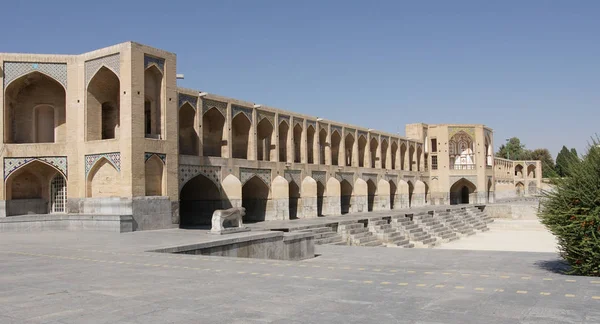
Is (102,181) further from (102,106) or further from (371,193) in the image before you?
(371,193)

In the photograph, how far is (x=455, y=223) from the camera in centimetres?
2961

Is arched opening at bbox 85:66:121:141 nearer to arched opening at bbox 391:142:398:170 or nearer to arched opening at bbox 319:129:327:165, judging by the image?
arched opening at bbox 319:129:327:165

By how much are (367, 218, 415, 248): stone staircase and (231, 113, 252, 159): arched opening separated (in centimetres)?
618

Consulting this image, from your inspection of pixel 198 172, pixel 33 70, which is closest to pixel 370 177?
pixel 198 172

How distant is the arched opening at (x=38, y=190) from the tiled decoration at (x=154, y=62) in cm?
494

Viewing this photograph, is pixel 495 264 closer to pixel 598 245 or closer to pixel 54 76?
pixel 598 245

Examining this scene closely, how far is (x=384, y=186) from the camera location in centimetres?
3388

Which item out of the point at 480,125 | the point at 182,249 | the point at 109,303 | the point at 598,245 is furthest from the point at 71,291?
the point at 480,125

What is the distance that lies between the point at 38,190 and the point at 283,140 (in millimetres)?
11403

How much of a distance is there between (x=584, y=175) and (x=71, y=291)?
7250mm

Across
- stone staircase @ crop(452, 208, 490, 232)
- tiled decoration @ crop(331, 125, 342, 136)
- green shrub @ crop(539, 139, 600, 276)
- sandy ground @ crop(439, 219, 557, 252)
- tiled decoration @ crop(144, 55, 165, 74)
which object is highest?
tiled decoration @ crop(144, 55, 165, 74)

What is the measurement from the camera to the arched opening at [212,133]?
70.7 ft

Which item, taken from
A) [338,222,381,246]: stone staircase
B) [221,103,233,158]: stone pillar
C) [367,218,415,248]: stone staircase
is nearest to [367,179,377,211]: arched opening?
[367,218,415,248]: stone staircase

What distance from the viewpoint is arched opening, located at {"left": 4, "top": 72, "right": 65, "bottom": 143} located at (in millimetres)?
18469
